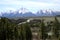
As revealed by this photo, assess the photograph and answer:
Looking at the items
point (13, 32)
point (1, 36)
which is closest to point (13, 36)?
point (13, 32)

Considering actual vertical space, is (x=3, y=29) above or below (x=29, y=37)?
above

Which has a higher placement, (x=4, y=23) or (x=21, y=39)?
(x=4, y=23)

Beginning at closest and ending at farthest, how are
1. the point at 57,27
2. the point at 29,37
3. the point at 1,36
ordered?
1. the point at 1,36
2. the point at 29,37
3. the point at 57,27

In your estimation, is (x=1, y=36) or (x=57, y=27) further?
(x=57, y=27)

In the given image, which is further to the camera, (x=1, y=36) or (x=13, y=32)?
(x=13, y=32)

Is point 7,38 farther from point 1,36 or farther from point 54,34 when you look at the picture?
point 54,34

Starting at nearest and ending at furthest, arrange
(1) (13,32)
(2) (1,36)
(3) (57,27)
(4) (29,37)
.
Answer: (2) (1,36) → (1) (13,32) → (4) (29,37) → (3) (57,27)

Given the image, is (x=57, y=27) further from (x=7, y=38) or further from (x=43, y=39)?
(x=7, y=38)

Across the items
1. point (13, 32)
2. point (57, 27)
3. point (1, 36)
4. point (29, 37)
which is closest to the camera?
point (1, 36)

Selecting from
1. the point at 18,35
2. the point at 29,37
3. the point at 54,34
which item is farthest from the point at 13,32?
the point at 54,34
